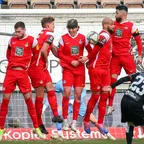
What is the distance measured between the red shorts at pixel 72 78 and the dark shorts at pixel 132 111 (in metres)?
1.91

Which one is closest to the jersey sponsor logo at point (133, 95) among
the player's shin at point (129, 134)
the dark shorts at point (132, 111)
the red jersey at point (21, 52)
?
the dark shorts at point (132, 111)

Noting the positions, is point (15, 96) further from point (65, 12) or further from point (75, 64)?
point (75, 64)

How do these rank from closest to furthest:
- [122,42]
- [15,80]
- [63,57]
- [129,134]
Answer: [129,134], [15,80], [63,57], [122,42]

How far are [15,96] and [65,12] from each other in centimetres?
227

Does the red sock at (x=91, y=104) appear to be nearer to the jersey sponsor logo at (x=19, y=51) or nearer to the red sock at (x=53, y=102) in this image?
the red sock at (x=53, y=102)

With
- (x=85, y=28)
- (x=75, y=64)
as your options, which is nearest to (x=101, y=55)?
(x=75, y=64)

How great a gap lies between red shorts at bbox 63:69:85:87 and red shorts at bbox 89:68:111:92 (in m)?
0.23

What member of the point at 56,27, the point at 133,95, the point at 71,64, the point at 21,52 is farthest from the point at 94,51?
the point at 56,27

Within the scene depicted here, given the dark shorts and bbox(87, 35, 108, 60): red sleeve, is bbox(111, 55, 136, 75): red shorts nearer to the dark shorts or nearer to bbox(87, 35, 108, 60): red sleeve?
bbox(87, 35, 108, 60): red sleeve

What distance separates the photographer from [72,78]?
12.6 m

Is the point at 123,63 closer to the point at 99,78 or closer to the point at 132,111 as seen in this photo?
the point at 99,78

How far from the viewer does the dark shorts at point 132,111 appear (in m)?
10.7

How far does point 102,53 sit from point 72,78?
75cm

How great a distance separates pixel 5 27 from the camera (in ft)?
50.1
